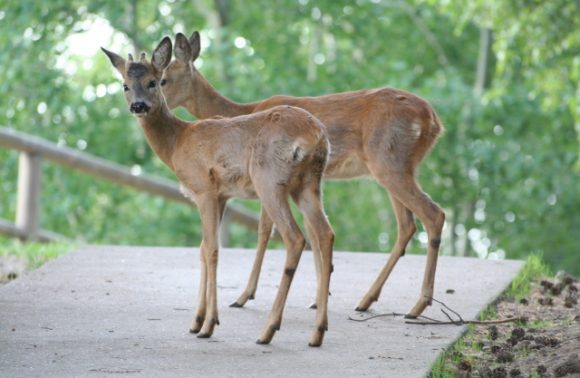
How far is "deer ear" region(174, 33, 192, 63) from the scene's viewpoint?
345 inches

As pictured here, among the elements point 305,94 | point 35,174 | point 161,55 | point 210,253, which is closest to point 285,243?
point 210,253

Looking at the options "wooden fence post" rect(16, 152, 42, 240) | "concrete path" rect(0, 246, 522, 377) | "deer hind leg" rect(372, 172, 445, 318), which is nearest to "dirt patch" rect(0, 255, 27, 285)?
"concrete path" rect(0, 246, 522, 377)

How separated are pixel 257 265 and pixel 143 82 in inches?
64.0

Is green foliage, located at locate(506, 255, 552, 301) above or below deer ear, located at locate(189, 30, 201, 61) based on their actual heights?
below

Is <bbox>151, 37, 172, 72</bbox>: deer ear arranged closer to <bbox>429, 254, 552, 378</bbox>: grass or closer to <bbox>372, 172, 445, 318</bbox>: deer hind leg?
<bbox>372, 172, 445, 318</bbox>: deer hind leg

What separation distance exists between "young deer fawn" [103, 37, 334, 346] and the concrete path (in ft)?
1.00

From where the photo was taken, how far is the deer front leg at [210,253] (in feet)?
21.9

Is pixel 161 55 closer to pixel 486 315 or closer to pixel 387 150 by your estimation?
pixel 387 150

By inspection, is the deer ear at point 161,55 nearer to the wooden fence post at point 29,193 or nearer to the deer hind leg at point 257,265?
the deer hind leg at point 257,265

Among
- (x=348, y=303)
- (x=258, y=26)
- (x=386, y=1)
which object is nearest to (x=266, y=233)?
(x=348, y=303)

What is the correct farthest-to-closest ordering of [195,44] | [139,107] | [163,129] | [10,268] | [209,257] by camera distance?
1. [10,268]
2. [195,44]
3. [163,129]
4. [139,107]
5. [209,257]

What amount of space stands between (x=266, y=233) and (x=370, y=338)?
1.45 m

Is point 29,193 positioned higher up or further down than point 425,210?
further down

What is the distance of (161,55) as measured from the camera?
281 inches
